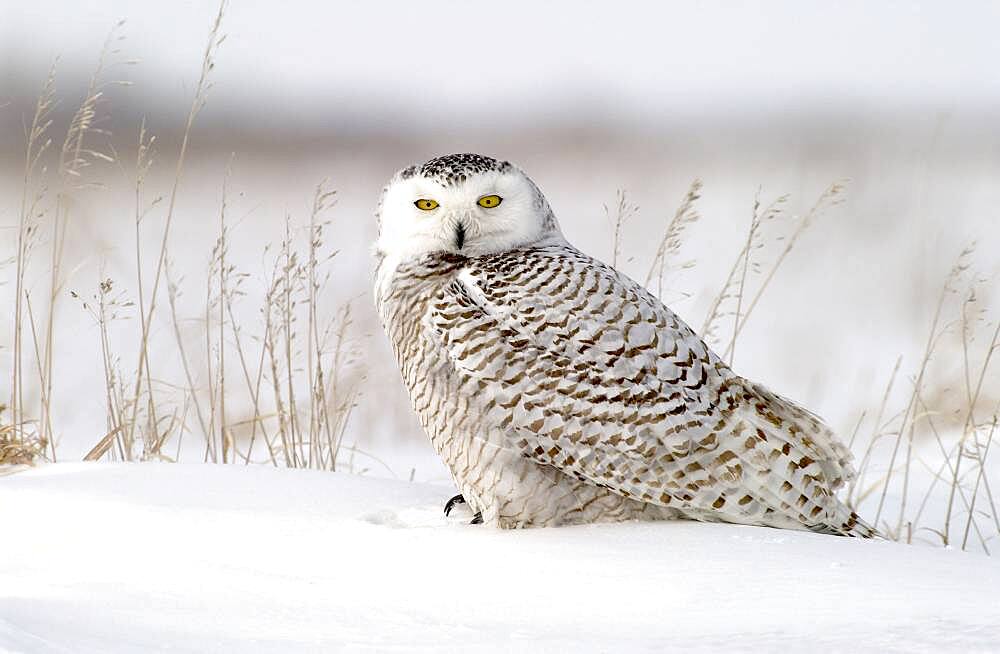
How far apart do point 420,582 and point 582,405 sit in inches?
26.4

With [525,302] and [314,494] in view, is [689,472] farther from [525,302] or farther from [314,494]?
[314,494]

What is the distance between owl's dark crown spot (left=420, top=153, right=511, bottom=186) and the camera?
3.33m

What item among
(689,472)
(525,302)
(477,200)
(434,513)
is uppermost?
(477,200)

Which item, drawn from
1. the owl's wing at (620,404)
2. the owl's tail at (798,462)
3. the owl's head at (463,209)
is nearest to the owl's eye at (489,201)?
the owl's head at (463,209)

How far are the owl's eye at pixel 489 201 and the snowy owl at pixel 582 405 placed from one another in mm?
19

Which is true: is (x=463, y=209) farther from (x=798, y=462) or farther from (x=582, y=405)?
(x=798, y=462)

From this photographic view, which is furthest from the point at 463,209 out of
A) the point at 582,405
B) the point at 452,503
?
the point at 452,503

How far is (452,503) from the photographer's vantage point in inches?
140

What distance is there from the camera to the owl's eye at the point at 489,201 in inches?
133

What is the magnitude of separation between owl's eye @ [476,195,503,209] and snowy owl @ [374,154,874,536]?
0.8 inches

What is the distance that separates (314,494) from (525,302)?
3.11 feet

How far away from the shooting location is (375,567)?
9.07 feet

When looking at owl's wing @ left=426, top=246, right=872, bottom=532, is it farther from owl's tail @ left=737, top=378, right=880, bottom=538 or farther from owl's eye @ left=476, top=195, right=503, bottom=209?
owl's eye @ left=476, top=195, right=503, bottom=209

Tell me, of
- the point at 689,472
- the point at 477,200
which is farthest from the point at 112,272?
the point at 689,472
